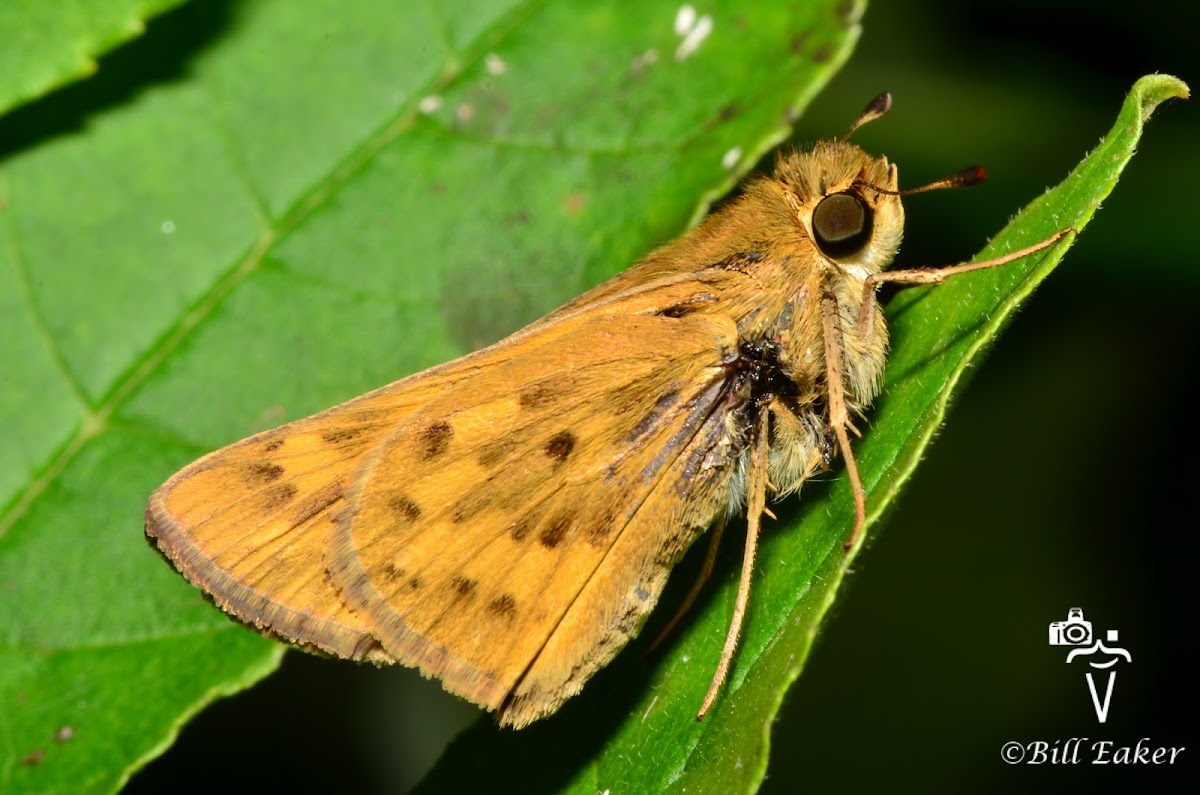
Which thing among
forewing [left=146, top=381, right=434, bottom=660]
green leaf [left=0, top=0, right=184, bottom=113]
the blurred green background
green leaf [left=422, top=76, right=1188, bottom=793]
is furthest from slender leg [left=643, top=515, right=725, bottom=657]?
green leaf [left=0, top=0, right=184, bottom=113]

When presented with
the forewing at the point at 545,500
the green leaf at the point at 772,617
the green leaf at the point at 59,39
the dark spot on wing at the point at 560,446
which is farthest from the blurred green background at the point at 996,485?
the green leaf at the point at 59,39

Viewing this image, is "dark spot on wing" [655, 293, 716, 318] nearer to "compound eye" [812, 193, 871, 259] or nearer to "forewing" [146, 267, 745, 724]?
"forewing" [146, 267, 745, 724]

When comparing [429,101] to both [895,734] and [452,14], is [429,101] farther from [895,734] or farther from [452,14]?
[895,734]

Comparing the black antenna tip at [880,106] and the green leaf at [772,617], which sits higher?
the black antenna tip at [880,106]

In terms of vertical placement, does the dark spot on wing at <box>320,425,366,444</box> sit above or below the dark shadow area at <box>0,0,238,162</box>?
below

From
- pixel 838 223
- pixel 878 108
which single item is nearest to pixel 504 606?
pixel 838 223

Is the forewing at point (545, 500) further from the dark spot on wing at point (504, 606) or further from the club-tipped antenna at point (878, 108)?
the club-tipped antenna at point (878, 108)
